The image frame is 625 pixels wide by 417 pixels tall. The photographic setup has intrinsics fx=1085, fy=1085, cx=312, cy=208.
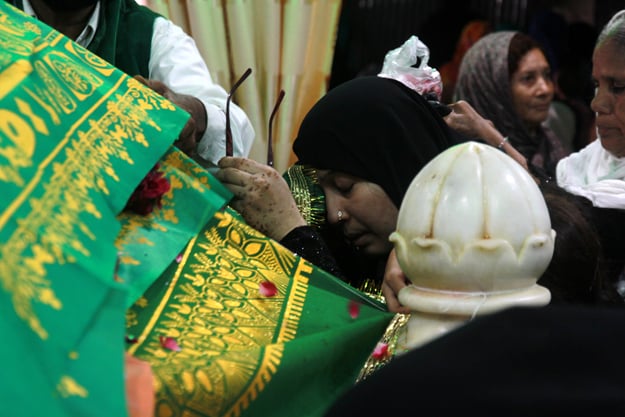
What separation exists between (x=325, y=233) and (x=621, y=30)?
1.10m

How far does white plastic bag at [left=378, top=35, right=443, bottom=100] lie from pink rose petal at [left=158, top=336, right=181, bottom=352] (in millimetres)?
1154

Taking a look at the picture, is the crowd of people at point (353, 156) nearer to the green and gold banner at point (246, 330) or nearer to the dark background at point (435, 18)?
the green and gold banner at point (246, 330)

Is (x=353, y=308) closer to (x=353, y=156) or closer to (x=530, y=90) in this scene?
(x=353, y=156)

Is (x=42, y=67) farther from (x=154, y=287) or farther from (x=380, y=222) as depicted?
(x=380, y=222)

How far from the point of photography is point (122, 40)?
2273mm

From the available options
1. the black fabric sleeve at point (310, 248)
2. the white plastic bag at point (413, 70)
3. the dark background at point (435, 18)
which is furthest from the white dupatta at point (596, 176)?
the dark background at point (435, 18)

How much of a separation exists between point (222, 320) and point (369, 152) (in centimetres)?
72

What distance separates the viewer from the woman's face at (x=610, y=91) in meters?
2.77

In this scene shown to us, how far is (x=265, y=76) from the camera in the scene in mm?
2568

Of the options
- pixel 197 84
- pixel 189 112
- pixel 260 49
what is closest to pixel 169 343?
pixel 189 112

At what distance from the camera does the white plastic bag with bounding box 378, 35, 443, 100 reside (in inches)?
94.6

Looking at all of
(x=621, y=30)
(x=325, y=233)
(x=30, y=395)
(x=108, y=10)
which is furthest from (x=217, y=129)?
(x=621, y=30)

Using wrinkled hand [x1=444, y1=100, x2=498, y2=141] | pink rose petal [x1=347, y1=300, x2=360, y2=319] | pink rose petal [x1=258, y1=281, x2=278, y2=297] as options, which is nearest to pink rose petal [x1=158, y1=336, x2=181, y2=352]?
pink rose petal [x1=258, y1=281, x2=278, y2=297]

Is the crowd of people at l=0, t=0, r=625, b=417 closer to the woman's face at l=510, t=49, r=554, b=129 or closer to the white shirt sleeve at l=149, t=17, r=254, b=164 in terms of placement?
the white shirt sleeve at l=149, t=17, r=254, b=164
